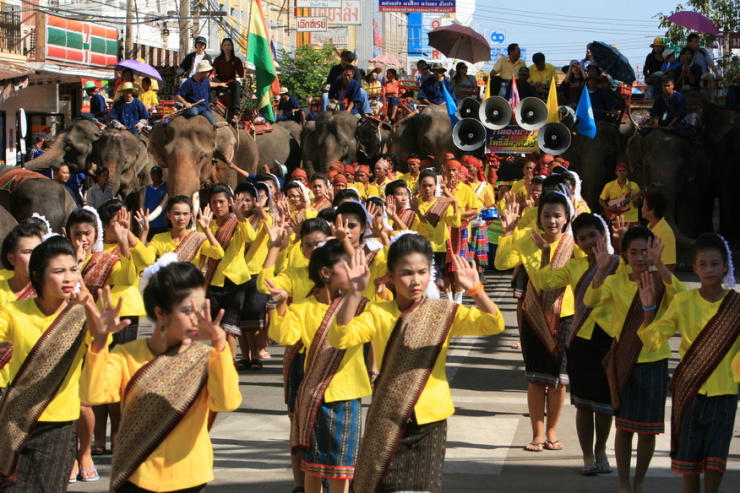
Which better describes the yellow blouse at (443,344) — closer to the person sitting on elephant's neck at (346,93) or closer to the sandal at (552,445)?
the sandal at (552,445)

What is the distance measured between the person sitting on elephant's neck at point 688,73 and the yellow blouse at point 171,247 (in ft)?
37.8

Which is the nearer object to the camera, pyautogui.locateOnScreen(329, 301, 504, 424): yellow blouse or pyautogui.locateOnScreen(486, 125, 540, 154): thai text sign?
pyautogui.locateOnScreen(329, 301, 504, 424): yellow blouse

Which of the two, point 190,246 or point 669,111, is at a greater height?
point 669,111

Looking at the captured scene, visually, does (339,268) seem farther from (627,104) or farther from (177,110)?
(627,104)

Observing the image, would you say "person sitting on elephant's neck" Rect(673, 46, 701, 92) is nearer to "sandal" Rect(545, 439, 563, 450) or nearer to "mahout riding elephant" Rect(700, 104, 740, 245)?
"mahout riding elephant" Rect(700, 104, 740, 245)

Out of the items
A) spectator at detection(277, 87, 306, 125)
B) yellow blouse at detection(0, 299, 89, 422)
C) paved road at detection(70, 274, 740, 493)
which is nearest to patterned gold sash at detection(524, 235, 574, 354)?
paved road at detection(70, 274, 740, 493)

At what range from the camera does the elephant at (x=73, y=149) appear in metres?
15.6

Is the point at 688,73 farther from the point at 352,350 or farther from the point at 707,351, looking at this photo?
the point at 352,350

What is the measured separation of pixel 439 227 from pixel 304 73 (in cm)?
3033

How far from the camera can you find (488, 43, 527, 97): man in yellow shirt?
19.0 metres

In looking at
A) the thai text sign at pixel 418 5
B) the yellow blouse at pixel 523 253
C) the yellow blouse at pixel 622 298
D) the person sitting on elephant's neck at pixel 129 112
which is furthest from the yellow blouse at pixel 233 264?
the thai text sign at pixel 418 5

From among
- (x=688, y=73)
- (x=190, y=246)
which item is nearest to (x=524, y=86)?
(x=688, y=73)

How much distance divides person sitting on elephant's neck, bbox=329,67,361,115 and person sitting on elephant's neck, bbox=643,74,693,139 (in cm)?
458

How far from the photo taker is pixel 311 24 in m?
47.7
